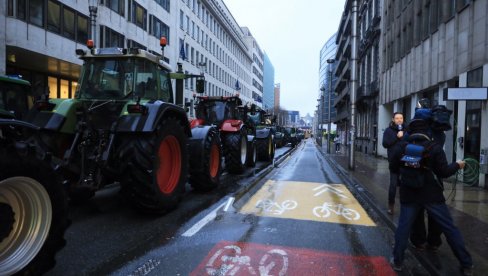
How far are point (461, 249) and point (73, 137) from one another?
5.47 meters

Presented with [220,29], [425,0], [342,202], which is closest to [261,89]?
[220,29]

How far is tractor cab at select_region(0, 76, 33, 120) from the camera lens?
361 inches

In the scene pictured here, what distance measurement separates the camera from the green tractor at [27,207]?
3.65 meters

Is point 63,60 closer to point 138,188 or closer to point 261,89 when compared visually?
point 138,188

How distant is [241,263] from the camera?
4984mm

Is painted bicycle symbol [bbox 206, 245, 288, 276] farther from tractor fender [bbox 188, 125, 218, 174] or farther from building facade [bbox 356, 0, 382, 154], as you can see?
building facade [bbox 356, 0, 382, 154]

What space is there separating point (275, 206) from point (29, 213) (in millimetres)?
5475

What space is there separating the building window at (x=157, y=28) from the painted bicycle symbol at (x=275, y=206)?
98.7 feet

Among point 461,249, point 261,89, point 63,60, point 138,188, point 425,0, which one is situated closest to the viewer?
point 461,249

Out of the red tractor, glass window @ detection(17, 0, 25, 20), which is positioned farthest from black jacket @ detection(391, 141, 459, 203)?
glass window @ detection(17, 0, 25, 20)

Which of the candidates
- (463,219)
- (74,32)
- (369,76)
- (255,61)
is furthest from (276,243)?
(255,61)

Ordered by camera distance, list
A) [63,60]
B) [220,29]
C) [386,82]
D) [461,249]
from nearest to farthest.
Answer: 1. [461,249]
2. [63,60]
3. [386,82]
4. [220,29]

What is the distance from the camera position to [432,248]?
5.53 m

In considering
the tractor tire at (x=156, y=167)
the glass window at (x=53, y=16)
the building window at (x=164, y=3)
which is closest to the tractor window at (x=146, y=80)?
the tractor tire at (x=156, y=167)
